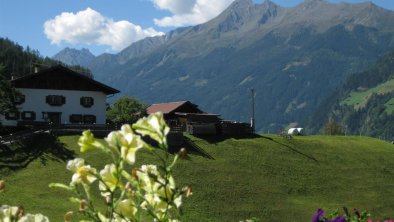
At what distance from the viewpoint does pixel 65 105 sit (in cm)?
6400

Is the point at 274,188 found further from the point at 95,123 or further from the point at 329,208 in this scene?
the point at 95,123

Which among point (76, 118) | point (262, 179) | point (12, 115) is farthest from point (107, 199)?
point (76, 118)

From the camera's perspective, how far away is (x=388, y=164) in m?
59.0

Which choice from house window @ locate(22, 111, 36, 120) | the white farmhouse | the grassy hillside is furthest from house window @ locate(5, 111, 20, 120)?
the grassy hillside

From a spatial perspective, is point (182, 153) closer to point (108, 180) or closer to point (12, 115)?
point (108, 180)

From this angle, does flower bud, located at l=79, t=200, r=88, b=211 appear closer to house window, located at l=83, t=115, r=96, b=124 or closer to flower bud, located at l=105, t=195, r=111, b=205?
flower bud, located at l=105, t=195, r=111, b=205

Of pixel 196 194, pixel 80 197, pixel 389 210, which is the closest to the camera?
pixel 80 197

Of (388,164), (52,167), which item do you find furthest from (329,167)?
(52,167)

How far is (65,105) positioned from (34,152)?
1593cm

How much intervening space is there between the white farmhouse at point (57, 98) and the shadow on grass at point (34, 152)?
34.9 ft

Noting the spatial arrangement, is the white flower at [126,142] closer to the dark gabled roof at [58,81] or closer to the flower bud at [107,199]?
the flower bud at [107,199]

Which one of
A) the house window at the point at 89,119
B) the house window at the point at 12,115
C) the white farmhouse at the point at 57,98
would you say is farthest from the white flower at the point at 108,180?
the house window at the point at 89,119

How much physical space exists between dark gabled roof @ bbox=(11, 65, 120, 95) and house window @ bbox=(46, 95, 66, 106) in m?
1.02

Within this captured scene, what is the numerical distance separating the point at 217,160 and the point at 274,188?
6.97m
